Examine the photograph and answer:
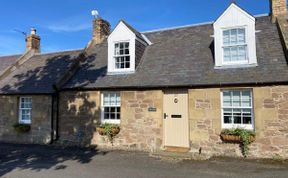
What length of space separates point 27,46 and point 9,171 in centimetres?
1392

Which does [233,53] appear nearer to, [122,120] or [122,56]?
[122,56]

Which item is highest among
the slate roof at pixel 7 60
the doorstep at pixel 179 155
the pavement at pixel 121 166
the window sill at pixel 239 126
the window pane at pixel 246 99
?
the slate roof at pixel 7 60

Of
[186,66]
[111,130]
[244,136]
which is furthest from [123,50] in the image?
[244,136]

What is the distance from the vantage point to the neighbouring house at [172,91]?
10.3 metres

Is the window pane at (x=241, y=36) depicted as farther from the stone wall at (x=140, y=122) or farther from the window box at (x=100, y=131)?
the window box at (x=100, y=131)

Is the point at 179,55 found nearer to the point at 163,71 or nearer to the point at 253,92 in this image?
the point at 163,71

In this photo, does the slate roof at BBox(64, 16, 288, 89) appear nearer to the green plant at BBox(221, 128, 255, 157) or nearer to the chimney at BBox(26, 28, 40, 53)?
the green plant at BBox(221, 128, 255, 157)

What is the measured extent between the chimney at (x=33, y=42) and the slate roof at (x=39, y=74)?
74.5 inches

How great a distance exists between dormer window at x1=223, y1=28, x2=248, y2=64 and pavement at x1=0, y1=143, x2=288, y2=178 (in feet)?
13.7

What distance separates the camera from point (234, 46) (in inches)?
448

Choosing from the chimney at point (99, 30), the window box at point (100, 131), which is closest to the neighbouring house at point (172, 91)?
the window box at point (100, 131)

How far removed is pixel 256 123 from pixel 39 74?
12.4 meters

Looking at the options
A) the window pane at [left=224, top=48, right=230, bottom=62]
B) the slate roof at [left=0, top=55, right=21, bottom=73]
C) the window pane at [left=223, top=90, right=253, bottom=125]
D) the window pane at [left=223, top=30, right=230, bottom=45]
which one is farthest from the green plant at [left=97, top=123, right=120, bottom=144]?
the slate roof at [left=0, top=55, right=21, bottom=73]

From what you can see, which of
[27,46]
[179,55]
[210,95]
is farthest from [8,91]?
[210,95]
